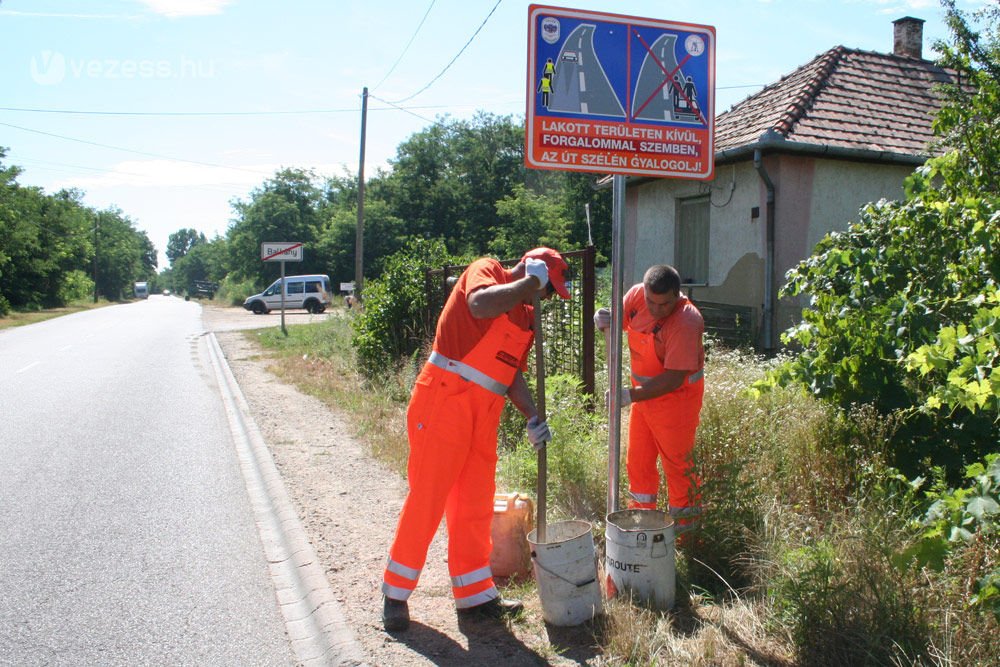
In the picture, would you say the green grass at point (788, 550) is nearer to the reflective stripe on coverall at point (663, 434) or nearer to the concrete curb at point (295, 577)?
the reflective stripe on coverall at point (663, 434)

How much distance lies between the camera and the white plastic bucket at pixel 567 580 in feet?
12.0

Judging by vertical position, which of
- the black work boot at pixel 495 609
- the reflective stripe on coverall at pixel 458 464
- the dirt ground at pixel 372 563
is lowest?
the dirt ground at pixel 372 563

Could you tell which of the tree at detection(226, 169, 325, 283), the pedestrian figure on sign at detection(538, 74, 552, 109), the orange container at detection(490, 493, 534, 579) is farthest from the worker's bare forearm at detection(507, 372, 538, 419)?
the tree at detection(226, 169, 325, 283)

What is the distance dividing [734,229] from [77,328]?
81.8 ft

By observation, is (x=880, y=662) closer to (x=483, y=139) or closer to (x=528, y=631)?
(x=528, y=631)

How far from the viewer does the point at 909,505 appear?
4035 millimetres

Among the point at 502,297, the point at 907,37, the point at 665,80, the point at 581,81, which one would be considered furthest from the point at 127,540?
the point at 907,37

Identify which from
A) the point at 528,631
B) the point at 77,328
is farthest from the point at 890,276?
the point at 77,328

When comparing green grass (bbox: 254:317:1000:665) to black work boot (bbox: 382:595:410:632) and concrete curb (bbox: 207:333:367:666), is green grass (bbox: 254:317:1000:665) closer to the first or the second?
black work boot (bbox: 382:595:410:632)

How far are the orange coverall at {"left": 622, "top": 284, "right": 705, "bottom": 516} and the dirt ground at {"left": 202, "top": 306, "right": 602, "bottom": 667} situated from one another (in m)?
0.99

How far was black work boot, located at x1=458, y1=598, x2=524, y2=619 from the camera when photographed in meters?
3.92

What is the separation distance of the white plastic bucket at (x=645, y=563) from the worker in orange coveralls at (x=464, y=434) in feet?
1.81

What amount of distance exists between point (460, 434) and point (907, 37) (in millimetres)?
15264

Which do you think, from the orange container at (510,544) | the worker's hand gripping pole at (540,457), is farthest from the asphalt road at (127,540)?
the worker's hand gripping pole at (540,457)
